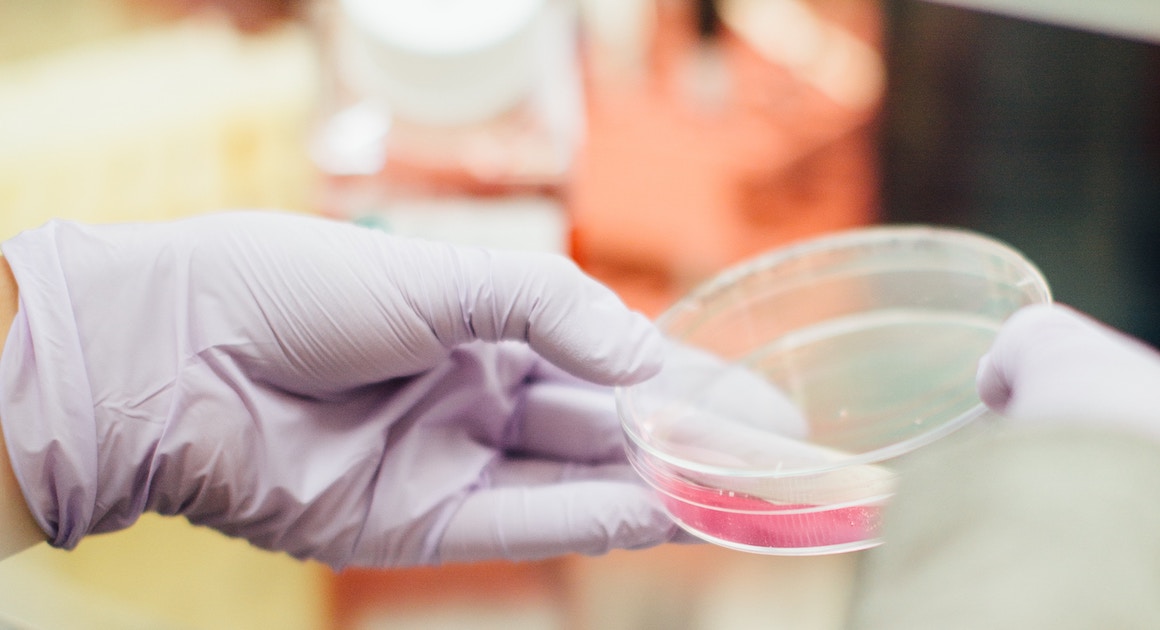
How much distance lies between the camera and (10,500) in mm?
714

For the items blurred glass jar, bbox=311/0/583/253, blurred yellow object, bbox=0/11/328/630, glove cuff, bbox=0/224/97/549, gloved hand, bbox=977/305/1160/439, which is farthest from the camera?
blurred glass jar, bbox=311/0/583/253

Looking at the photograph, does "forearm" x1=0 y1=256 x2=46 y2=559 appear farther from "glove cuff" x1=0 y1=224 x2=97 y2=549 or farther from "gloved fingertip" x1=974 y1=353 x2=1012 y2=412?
"gloved fingertip" x1=974 y1=353 x2=1012 y2=412

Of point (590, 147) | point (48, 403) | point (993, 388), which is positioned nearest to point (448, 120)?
point (590, 147)

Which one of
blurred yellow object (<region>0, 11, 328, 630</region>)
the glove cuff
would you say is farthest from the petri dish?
blurred yellow object (<region>0, 11, 328, 630</region>)

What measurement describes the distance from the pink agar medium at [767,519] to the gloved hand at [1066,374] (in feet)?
0.49

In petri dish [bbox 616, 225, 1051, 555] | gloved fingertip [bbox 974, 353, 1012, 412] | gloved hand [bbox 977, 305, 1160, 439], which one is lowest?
petri dish [bbox 616, 225, 1051, 555]

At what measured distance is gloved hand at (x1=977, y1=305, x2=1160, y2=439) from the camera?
0.59 m

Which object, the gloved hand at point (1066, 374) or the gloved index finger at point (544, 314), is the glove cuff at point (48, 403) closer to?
the gloved index finger at point (544, 314)

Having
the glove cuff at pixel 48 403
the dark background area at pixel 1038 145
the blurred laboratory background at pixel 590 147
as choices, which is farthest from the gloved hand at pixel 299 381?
the dark background area at pixel 1038 145

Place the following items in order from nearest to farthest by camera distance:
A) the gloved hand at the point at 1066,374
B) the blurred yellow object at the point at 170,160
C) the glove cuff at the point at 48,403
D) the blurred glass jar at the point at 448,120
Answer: the gloved hand at the point at 1066,374 → the glove cuff at the point at 48,403 → the blurred yellow object at the point at 170,160 → the blurred glass jar at the point at 448,120

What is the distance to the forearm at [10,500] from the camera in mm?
708

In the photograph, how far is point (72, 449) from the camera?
70cm

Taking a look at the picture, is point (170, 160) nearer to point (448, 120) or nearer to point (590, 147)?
point (448, 120)

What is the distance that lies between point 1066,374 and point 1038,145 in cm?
79
